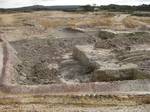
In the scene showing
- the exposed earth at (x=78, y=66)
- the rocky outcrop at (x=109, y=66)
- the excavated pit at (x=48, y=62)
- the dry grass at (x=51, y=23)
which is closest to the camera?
the exposed earth at (x=78, y=66)

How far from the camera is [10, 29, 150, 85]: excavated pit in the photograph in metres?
15.7

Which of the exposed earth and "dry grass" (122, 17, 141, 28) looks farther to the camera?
"dry grass" (122, 17, 141, 28)

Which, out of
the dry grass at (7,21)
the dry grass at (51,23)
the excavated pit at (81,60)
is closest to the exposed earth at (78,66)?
the excavated pit at (81,60)

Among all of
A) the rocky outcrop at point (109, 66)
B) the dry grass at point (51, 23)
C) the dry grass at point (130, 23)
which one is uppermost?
the rocky outcrop at point (109, 66)

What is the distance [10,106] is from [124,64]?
6326mm

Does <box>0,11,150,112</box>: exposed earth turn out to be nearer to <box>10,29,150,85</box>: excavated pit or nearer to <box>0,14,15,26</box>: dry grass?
<box>10,29,150,85</box>: excavated pit

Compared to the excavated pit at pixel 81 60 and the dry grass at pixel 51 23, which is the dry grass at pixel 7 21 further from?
the excavated pit at pixel 81 60

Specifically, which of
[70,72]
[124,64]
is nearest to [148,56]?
[124,64]

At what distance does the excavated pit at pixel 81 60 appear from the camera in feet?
51.5

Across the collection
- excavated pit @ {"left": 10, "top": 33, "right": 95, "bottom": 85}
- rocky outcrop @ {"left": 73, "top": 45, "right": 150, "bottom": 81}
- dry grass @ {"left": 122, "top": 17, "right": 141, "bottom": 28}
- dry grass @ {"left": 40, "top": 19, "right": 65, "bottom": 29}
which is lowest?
→ dry grass @ {"left": 122, "top": 17, "right": 141, "bottom": 28}

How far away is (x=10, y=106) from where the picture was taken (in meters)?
11.4

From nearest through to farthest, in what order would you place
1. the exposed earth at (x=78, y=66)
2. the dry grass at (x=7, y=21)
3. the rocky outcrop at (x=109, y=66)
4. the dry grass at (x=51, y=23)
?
the exposed earth at (x=78, y=66) → the rocky outcrop at (x=109, y=66) → the dry grass at (x=7, y=21) → the dry grass at (x=51, y=23)

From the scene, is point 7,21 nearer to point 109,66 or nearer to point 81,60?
point 81,60

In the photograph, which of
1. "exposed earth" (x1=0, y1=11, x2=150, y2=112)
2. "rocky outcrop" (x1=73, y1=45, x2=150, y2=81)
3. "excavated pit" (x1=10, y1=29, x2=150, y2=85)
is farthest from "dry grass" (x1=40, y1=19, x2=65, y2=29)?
"rocky outcrop" (x1=73, y1=45, x2=150, y2=81)
